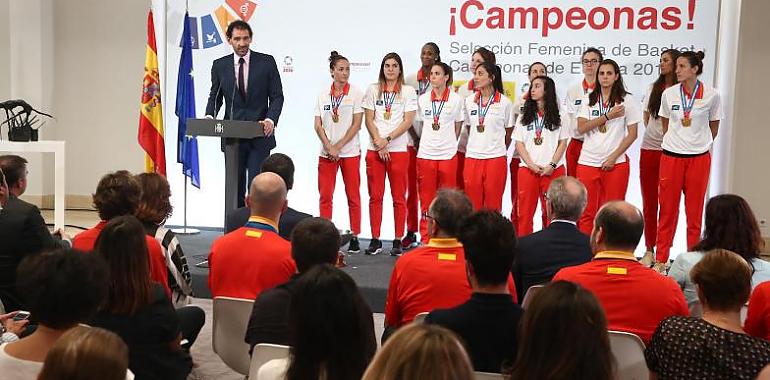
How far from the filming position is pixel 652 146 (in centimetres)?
646

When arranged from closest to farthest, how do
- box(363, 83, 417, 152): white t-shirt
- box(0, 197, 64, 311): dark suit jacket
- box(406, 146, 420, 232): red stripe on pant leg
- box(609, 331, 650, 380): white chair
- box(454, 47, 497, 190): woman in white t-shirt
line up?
box(609, 331, 650, 380): white chair
box(0, 197, 64, 311): dark suit jacket
box(363, 83, 417, 152): white t-shirt
box(454, 47, 497, 190): woman in white t-shirt
box(406, 146, 420, 232): red stripe on pant leg

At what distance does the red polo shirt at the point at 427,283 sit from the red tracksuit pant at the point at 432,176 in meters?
3.35

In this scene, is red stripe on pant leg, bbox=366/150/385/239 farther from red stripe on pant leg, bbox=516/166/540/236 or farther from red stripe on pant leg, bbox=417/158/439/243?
red stripe on pant leg, bbox=516/166/540/236

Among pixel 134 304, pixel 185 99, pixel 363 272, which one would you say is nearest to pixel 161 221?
pixel 134 304

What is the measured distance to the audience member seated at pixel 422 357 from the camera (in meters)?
1.38

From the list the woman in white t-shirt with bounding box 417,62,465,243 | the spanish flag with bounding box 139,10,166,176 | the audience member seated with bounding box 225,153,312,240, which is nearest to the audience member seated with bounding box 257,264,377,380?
the audience member seated with bounding box 225,153,312,240

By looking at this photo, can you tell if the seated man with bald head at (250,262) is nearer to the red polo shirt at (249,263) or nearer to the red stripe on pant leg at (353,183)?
the red polo shirt at (249,263)

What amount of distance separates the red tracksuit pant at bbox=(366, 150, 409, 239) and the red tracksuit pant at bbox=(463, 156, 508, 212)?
532mm

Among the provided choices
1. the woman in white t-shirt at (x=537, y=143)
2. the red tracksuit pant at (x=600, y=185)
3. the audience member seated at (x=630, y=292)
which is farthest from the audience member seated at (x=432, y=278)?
the red tracksuit pant at (x=600, y=185)

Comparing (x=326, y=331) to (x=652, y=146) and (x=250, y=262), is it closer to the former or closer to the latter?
(x=250, y=262)

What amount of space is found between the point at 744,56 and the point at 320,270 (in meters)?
6.53

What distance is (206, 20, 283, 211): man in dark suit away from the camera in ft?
18.9

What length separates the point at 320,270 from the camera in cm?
194

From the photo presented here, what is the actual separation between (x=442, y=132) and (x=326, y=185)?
1.03 meters
